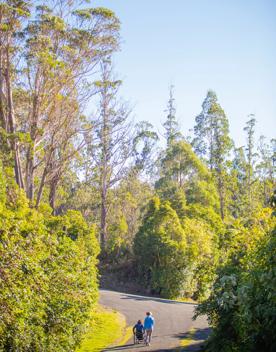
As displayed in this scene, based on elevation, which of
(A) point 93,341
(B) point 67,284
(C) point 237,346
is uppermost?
(B) point 67,284

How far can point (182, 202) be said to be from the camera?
1756 inches

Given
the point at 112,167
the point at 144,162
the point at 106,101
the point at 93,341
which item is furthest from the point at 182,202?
the point at 93,341

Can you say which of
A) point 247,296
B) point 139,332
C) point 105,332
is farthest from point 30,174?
point 247,296

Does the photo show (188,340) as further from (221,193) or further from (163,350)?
(221,193)

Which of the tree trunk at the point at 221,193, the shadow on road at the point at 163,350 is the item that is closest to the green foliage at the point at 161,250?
the tree trunk at the point at 221,193

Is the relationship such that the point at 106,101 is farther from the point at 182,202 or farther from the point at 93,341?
the point at 93,341

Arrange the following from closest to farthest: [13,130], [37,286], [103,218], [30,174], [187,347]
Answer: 1. [37,286]
2. [187,347]
3. [13,130]
4. [30,174]
5. [103,218]

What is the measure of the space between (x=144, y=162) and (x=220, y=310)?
46.0 metres

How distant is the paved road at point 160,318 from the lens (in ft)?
60.1

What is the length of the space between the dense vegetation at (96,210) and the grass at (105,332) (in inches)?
69.4

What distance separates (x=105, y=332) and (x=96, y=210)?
35.5 meters

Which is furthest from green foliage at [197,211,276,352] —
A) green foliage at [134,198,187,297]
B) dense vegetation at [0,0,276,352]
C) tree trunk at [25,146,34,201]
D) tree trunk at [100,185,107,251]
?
tree trunk at [100,185,107,251]

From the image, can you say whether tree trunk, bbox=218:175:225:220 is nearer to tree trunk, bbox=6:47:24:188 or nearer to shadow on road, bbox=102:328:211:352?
tree trunk, bbox=6:47:24:188

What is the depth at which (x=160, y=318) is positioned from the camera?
24.2m
